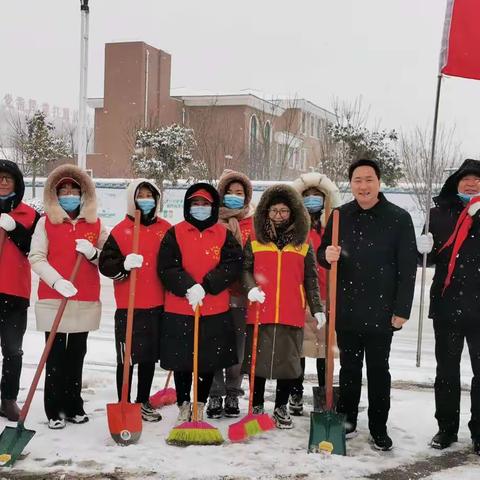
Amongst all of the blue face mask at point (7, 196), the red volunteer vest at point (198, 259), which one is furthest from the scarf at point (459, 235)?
the blue face mask at point (7, 196)

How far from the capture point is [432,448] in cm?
426

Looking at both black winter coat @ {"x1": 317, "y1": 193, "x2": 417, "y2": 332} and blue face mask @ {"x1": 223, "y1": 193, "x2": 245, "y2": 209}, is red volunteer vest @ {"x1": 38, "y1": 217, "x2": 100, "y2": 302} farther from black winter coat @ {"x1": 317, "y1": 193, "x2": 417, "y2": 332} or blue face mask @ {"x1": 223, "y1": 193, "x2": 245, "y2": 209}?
black winter coat @ {"x1": 317, "y1": 193, "x2": 417, "y2": 332}

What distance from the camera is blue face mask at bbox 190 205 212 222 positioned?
4.39 metres

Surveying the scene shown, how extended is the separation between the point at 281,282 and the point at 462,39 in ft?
9.16

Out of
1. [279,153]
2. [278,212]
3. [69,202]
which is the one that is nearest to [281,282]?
[278,212]

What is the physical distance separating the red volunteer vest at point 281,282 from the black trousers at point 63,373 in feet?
4.48

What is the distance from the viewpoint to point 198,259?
4348 mm

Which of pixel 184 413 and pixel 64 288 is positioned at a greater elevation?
pixel 64 288

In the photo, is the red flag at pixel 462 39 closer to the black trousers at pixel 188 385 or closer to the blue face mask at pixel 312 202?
the blue face mask at pixel 312 202

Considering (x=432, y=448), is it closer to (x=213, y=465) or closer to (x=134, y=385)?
(x=213, y=465)

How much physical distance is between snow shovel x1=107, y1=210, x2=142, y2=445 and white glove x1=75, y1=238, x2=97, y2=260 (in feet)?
1.10

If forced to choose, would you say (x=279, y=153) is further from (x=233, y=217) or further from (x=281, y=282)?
(x=281, y=282)

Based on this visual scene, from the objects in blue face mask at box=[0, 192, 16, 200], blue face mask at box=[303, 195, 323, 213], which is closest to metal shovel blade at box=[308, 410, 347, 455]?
blue face mask at box=[303, 195, 323, 213]

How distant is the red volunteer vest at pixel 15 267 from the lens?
14.6 ft
